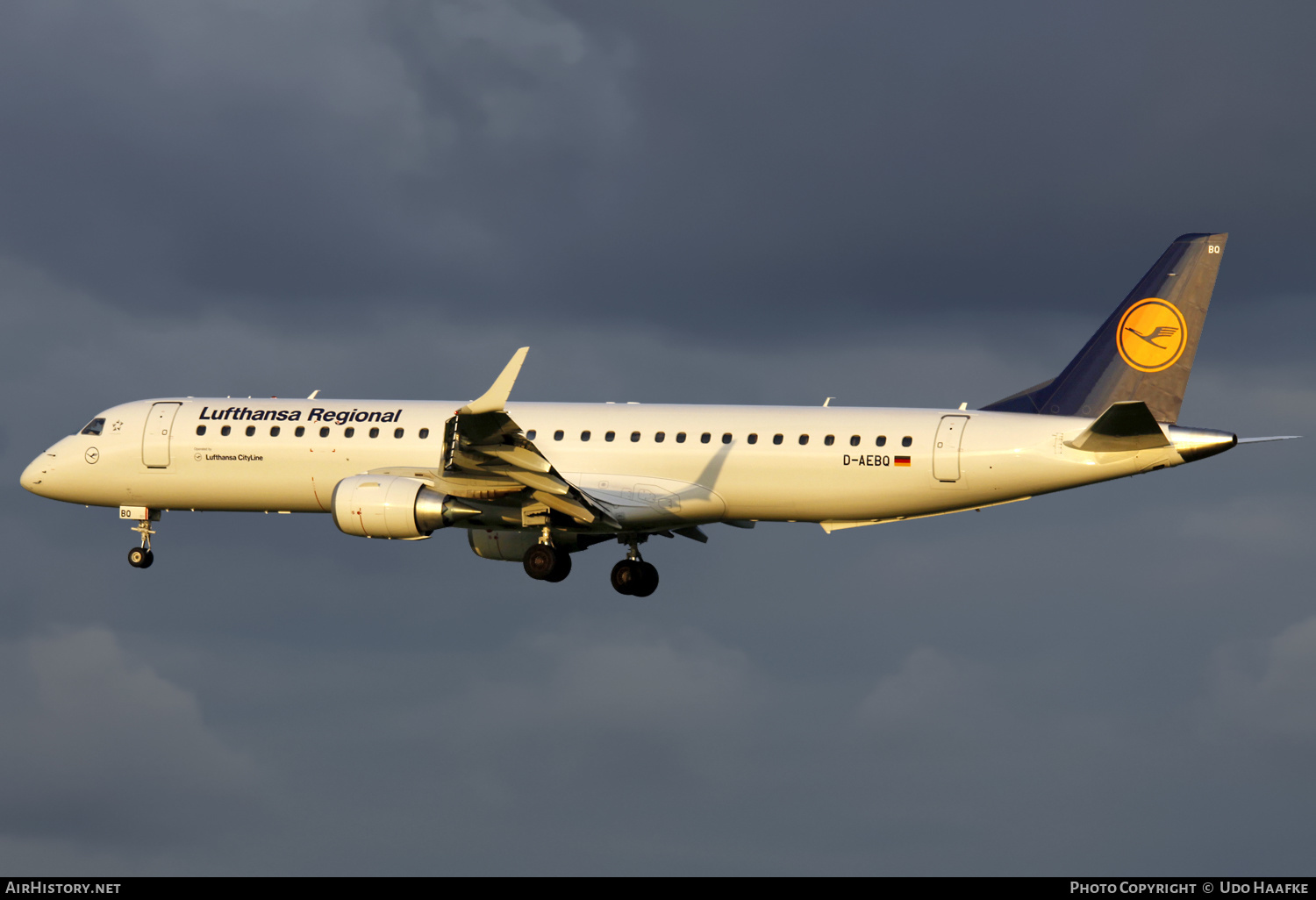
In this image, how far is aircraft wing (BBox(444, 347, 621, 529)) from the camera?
3553 cm

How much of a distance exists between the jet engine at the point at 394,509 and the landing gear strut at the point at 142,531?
940 centimetres

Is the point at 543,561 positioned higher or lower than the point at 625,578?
lower

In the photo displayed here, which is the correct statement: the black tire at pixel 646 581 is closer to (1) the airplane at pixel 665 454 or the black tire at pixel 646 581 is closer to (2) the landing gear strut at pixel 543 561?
(1) the airplane at pixel 665 454

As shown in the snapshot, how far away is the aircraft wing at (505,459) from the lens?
3553 centimetres

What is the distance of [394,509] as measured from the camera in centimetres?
3931

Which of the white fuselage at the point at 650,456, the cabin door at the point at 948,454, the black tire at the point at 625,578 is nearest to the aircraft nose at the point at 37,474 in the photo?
the white fuselage at the point at 650,456

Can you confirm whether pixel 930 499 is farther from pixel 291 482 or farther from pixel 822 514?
pixel 291 482

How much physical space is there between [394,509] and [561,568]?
585 cm

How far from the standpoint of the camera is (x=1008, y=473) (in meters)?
39.5

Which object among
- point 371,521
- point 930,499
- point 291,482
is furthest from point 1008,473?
point 291,482

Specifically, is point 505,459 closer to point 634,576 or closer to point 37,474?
point 634,576

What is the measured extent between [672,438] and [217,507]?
1348 centimetres

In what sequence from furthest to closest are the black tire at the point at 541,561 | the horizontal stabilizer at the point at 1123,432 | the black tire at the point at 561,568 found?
the black tire at the point at 561,568, the black tire at the point at 541,561, the horizontal stabilizer at the point at 1123,432

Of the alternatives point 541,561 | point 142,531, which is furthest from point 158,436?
point 541,561
